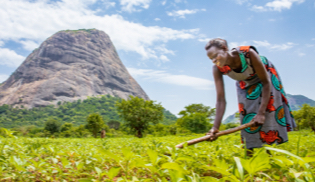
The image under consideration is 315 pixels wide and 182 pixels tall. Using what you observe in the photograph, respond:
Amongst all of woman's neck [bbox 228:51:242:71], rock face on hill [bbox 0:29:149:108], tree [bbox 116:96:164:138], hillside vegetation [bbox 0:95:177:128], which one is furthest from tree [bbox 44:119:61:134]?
rock face on hill [bbox 0:29:149:108]

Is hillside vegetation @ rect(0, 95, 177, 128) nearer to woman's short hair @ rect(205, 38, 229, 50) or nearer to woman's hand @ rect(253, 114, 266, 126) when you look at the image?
woman's hand @ rect(253, 114, 266, 126)

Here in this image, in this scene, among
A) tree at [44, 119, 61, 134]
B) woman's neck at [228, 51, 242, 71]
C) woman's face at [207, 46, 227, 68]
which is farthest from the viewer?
tree at [44, 119, 61, 134]

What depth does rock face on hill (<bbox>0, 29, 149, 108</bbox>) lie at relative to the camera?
10756 centimetres

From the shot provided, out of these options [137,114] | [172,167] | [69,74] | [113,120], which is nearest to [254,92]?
[172,167]

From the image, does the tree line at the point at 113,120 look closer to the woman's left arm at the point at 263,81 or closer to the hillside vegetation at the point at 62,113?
the hillside vegetation at the point at 62,113

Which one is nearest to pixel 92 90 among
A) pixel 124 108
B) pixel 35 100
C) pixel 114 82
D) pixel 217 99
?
pixel 114 82

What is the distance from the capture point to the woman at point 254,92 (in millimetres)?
2035

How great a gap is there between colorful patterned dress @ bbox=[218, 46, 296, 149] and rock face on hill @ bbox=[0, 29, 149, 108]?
380 ft

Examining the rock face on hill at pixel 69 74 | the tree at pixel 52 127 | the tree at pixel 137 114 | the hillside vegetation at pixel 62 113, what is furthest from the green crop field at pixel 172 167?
the rock face on hill at pixel 69 74

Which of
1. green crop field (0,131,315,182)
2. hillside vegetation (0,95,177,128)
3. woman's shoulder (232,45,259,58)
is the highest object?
hillside vegetation (0,95,177,128)

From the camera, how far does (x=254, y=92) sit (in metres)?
2.24

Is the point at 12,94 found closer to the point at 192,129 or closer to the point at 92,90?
the point at 92,90

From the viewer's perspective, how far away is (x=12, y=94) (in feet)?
366

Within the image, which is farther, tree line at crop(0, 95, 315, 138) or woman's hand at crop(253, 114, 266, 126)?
tree line at crop(0, 95, 315, 138)
